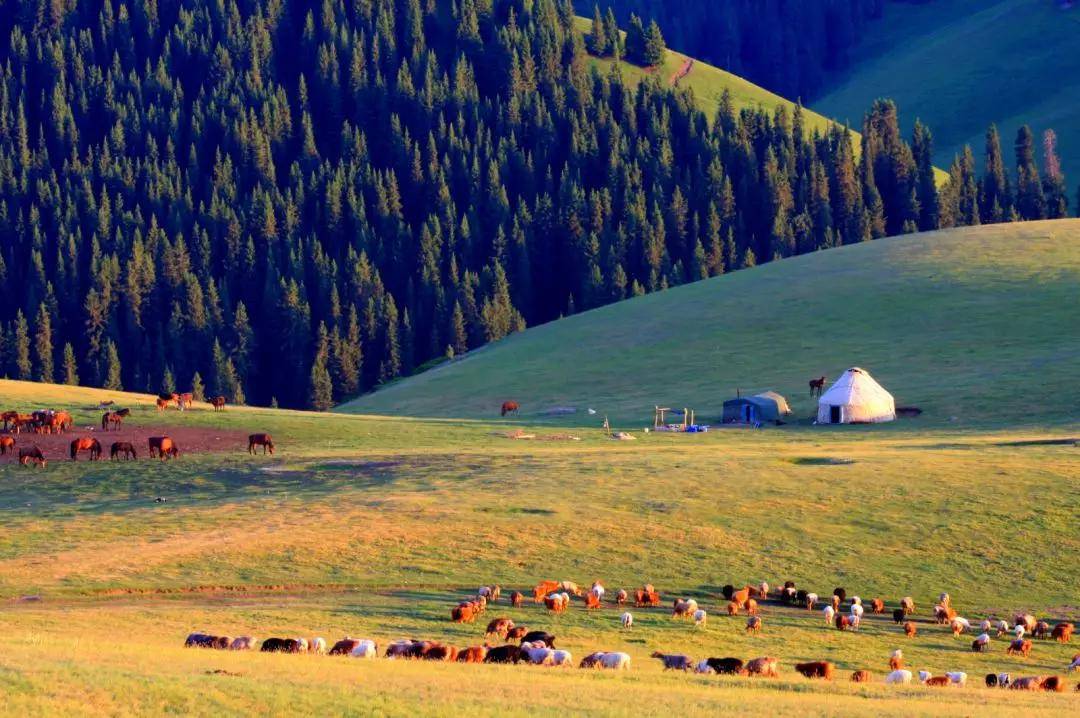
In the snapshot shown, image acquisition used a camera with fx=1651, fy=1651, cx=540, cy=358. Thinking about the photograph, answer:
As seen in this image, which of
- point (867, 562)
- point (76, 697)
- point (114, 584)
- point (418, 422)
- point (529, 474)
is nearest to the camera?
point (76, 697)

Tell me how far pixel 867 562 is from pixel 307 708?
91.0 feet

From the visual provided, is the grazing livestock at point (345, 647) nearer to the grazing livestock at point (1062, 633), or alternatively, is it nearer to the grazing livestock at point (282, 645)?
the grazing livestock at point (282, 645)

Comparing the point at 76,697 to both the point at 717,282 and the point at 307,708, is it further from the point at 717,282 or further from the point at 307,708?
the point at 717,282

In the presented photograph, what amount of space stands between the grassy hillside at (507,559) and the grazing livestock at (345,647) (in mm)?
2630

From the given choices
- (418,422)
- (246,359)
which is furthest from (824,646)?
(246,359)

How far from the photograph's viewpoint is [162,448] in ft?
237

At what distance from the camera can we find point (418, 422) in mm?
90000

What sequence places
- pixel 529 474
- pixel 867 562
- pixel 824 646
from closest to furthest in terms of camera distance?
pixel 824 646 < pixel 867 562 < pixel 529 474

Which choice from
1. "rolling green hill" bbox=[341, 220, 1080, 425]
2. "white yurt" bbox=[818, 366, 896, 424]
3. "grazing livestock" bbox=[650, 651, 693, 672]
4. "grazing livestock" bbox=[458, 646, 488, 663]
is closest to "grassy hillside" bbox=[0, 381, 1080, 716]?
"grazing livestock" bbox=[650, 651, 693, 672]

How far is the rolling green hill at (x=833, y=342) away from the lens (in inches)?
3671

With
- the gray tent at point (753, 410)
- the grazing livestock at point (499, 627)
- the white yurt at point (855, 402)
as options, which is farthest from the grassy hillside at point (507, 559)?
the gray tent at point (753, 410)

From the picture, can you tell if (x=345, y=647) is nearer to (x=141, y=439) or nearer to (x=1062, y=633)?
(x=1062, y=633)

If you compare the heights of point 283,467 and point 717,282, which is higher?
point 717,282

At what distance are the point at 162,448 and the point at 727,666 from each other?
40.2m
